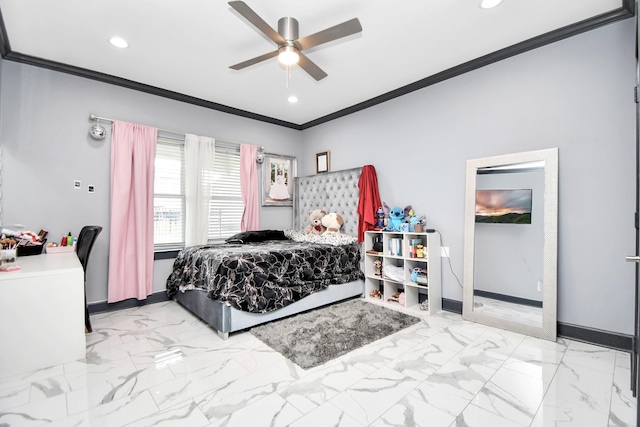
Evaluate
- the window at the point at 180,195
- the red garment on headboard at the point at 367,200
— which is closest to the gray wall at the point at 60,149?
the window at the point at 180,195

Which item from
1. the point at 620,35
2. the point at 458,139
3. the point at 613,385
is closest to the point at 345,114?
the point at 458,139

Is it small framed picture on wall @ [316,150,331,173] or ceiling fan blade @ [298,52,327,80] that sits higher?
ceiling fan blade @ [298,52,327,80]

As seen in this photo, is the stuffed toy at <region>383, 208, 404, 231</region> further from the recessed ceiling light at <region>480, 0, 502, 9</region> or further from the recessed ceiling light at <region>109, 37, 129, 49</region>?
the recessed ceiling light at <region>109, 37, 129, 49</region>

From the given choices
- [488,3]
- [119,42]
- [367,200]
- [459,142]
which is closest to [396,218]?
[367,200]

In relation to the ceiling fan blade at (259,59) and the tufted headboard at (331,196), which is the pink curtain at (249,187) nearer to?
the tufted headboard at (331,196)

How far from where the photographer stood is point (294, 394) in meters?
1.74

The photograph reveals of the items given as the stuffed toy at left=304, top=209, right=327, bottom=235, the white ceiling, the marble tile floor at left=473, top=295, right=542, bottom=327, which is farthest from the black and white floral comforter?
the white ceiling

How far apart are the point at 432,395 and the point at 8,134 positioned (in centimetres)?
412

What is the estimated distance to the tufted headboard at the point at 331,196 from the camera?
404cm

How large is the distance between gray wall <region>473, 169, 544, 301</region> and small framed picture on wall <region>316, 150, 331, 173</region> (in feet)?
7.26

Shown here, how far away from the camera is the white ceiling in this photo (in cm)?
216

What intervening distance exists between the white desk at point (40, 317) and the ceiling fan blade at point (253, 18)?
210 cm

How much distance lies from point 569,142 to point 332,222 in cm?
253

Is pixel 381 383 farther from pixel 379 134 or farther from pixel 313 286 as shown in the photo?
pixel 379 134
